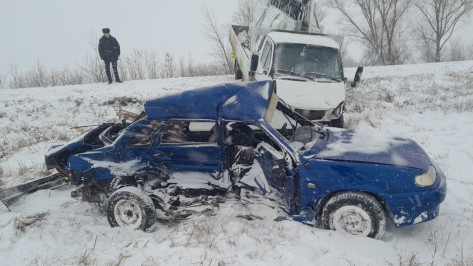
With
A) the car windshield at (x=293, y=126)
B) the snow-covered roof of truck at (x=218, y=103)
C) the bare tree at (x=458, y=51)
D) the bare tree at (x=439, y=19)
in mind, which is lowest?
the car windshield at (x=293, y=126)

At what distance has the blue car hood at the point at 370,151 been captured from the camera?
3.44 metres

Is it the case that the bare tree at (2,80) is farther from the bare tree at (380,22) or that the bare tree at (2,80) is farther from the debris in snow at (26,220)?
the bare tree at (380,22)

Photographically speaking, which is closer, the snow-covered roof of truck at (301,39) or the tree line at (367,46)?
the snow-covered roof of truck at (301,39)

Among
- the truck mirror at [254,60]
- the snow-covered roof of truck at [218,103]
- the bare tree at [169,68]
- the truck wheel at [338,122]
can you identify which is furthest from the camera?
the bare tree at [169,68]

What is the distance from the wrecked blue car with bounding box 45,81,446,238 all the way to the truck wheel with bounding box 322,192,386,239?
11mm

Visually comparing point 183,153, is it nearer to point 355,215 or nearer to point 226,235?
point 226,235

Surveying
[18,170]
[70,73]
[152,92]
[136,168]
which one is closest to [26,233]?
[136,168]


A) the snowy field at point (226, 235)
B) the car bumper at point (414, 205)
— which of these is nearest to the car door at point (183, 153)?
the snowy field at point (226, 235)

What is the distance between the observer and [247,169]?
4.08m

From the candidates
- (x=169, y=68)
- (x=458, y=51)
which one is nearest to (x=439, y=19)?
(x=458, y=51)

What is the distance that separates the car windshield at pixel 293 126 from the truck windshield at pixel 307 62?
2525mm

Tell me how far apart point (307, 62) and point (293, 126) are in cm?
305

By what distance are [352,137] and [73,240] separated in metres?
Answer: 4.03

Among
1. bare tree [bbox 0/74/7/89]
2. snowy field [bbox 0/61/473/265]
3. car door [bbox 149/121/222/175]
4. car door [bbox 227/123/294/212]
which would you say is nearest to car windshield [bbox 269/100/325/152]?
car door [bbox 227/123/294/212]
